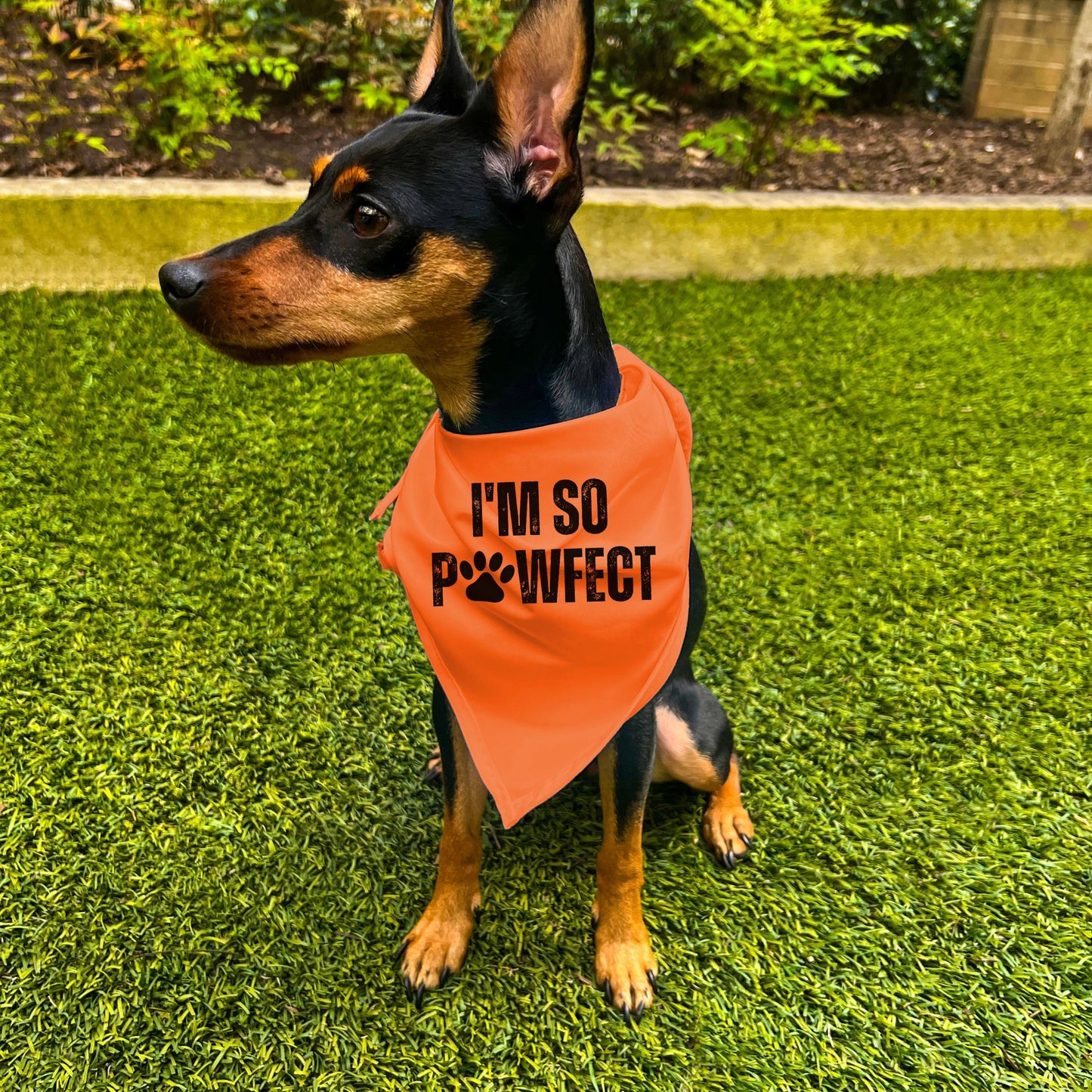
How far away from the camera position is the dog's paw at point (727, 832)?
209 cm

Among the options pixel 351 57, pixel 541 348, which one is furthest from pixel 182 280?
pixel 351 57

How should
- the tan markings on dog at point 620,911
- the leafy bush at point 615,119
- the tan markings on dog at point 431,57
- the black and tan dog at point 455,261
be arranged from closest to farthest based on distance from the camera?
1. the black and tan dog at point 455,261
2. the tan markings on dog at point 431,57
3. the tan markings on dog at point 620,911
4. the leafy bush at point 615,119

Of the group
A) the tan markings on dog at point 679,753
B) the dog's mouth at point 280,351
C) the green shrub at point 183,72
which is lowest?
the tan markings on dog at point 679,753

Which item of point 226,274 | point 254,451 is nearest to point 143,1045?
point 226,274

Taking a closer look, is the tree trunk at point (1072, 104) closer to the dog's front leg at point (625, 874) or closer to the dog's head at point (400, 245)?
the dog's head at point (400, 245)

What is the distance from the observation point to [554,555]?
1.64 metres

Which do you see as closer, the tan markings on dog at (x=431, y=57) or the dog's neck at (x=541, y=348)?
the dog's neck at (x=541, y=348)

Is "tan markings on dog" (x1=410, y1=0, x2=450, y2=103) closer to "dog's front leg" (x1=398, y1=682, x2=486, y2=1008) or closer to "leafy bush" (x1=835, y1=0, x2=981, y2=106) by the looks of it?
"dog's front leg" (x1=398, y1=682, x2=486, y2=1008)

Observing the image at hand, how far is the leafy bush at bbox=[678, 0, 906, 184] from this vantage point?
459 centimetres

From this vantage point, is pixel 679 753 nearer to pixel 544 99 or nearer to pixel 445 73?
pixel 544 99

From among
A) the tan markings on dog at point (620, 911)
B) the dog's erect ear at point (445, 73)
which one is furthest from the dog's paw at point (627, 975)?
the dog's erect ear at point (445, 73)

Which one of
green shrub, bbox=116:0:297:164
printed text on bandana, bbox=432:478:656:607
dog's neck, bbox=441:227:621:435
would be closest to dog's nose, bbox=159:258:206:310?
dog's neck, bbox=441:227:621:435

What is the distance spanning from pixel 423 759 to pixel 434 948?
570mm

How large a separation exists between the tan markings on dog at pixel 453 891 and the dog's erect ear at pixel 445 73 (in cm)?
131
